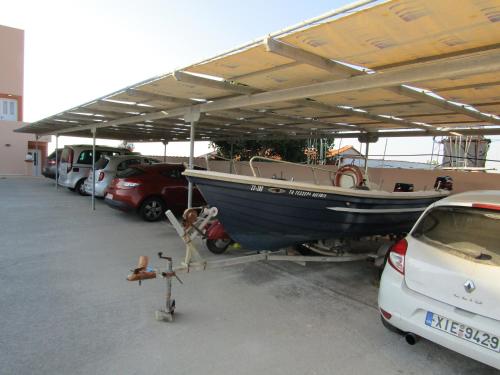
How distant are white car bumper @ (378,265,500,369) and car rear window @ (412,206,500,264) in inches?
17.7

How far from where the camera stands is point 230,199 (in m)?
4.34

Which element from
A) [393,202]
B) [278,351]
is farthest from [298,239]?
[278,351]

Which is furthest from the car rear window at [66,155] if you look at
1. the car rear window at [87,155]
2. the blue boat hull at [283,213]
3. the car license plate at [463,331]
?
the car license plate at [463,331]

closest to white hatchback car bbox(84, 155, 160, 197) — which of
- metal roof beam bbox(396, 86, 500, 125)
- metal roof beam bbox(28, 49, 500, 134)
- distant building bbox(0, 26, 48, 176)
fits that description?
metal roof beam bbox(28, 49, 500, 134)

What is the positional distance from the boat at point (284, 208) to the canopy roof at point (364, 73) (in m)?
1.22

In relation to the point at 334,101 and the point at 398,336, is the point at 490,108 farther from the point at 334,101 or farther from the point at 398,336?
the point at 398,336

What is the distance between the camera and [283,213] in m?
4.28

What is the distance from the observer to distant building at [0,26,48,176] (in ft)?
65.2

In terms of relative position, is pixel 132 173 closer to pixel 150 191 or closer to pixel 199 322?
pixel 150 191

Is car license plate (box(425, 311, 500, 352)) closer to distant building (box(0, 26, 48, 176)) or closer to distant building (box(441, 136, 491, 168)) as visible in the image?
distant building (box(441, 136, 491, 168))

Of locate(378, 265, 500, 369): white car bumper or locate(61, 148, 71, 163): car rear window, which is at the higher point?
locate(61, 148, 71, 163): car rear window

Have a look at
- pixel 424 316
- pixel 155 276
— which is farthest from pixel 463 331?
pixel 155 276

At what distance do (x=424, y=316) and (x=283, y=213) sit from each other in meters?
2.00

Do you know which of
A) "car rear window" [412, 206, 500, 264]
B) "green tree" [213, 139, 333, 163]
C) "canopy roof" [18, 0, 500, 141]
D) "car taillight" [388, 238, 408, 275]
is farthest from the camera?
"green tree" [213, 139, 333, 163]
